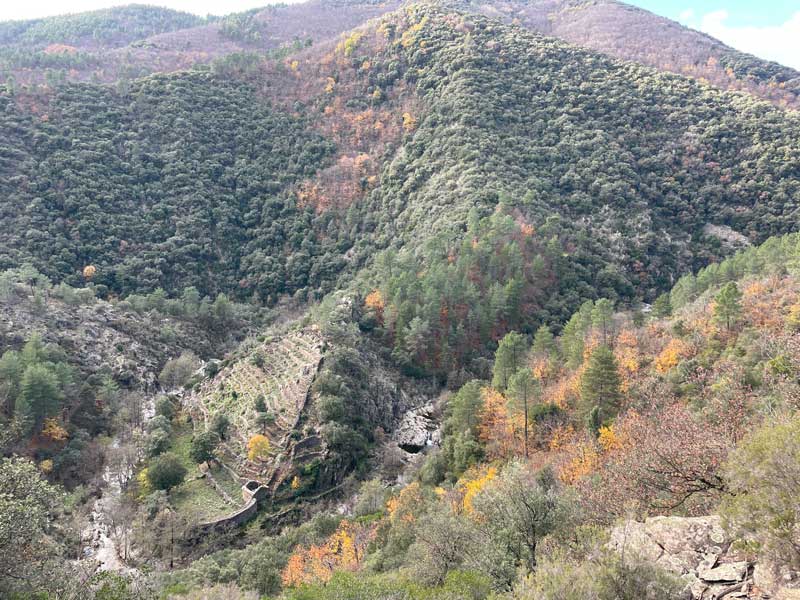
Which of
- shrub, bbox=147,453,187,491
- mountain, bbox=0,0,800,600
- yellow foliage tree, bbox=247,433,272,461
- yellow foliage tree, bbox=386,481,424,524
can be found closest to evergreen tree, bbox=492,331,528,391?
mountain, bbox=0,0,800,600

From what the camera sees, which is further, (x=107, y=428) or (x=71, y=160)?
(x=71, y=160)

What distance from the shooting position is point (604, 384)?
38469 mm

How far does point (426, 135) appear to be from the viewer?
102m

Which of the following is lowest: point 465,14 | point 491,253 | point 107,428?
point 107,428

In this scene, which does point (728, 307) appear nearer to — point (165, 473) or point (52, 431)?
point (165, 473)

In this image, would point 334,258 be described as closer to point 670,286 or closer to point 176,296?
point 176,296

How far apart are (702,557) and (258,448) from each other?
39.2m

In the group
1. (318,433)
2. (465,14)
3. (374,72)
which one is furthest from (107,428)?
(465,14)

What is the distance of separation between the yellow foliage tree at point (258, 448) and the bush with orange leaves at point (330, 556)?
11.7 metres

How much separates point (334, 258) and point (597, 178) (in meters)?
50.1

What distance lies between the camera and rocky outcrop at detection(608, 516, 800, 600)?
11961 millimetres

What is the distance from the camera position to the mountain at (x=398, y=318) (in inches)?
802

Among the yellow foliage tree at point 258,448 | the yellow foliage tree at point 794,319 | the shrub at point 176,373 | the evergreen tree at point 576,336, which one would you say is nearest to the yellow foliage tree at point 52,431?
the shrub at point 176,373

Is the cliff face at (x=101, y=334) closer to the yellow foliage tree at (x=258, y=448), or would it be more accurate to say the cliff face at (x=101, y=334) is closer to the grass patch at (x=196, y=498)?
the grass patch at (x=196, y=498)
